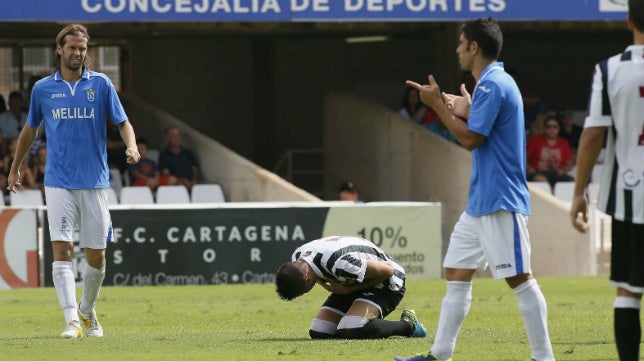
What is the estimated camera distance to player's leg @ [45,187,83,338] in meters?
9.61

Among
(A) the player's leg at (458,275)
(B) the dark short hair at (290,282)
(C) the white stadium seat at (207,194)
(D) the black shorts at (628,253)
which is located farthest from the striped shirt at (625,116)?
(C) the white stadium seat at (207,194)

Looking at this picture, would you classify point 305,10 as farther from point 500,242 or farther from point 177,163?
point 500,242

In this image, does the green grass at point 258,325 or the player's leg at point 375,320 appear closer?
the green grass at point 258,325

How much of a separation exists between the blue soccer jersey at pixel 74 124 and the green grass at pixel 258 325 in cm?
116

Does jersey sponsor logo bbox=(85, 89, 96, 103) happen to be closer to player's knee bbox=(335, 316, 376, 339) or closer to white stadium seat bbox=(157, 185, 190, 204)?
player's knee bbox=(335, 316, 376, 339)

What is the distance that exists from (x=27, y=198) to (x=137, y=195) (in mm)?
1578

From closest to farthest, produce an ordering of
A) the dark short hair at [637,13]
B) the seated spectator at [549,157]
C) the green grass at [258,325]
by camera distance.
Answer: the dark short hair at [637,13]
the green grass at [258,325]
the seated spectator at [549,157]

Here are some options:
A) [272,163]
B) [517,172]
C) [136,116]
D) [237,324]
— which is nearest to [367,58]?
[272,163]

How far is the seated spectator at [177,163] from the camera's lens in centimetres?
2066

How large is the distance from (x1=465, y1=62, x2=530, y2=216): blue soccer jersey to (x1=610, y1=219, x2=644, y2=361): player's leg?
0.77m

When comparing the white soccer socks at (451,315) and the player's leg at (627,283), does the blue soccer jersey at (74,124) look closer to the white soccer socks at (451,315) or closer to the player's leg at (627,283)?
the white soccer socks at (451,315)

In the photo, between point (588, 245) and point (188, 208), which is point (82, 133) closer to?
point (188, 208)

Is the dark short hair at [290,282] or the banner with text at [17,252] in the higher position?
the dark short hair at [290,282]

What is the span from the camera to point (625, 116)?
6578 mm
